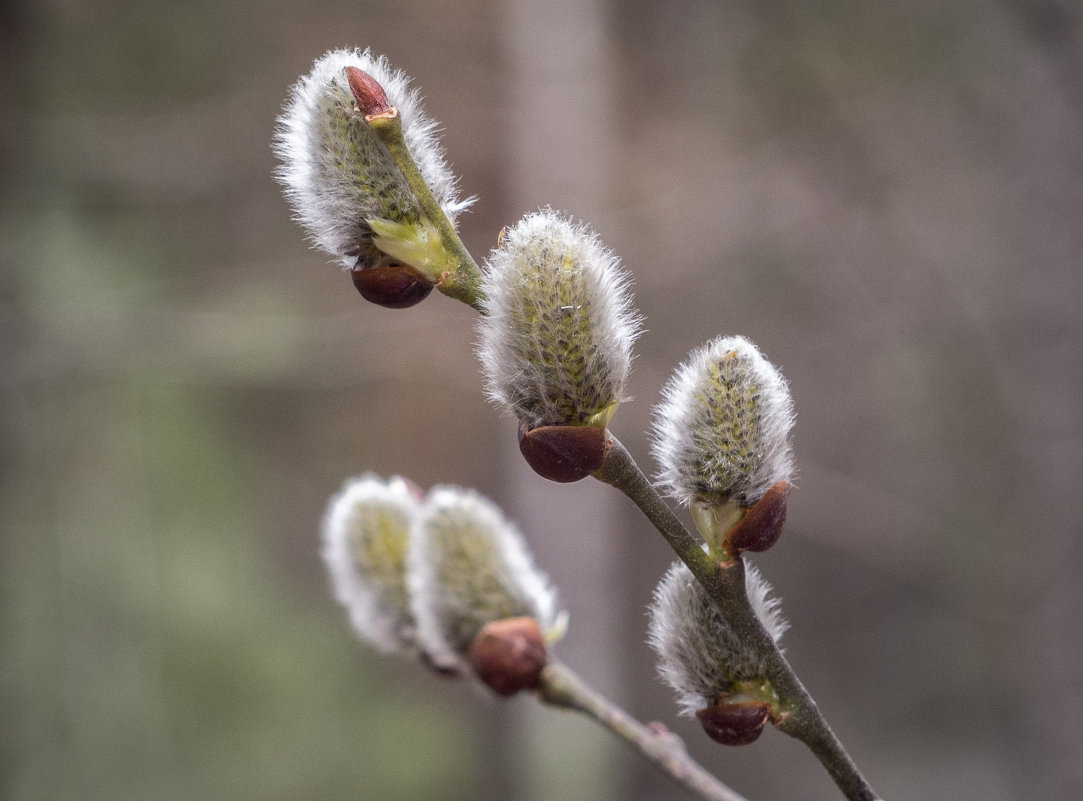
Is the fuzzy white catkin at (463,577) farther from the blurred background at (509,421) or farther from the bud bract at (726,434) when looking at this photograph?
the blurred background at (509,421)

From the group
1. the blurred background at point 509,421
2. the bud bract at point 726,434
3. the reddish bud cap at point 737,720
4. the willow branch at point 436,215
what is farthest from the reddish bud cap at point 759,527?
the blurred background at point 509,421

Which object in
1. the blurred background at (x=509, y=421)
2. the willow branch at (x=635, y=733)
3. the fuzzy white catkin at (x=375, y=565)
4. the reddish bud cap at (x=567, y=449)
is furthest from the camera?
the blurred background at (x=509, y=421)

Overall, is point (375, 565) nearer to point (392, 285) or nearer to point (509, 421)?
point (392, 285)

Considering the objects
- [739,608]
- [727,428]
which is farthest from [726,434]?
[739,608]

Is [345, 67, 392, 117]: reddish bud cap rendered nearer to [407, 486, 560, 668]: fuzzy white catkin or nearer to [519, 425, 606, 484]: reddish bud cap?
[519, 425, 606, 484]: reddish bud cap

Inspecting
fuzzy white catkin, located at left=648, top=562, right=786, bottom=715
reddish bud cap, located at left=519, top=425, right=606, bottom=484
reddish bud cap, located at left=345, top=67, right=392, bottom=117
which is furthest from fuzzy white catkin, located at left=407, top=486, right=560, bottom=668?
reddish bud cap, located at left=345, top=67, right=392, bottom=117

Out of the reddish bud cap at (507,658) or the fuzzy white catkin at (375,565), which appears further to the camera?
the fuzzy white catkin at (375,565)
